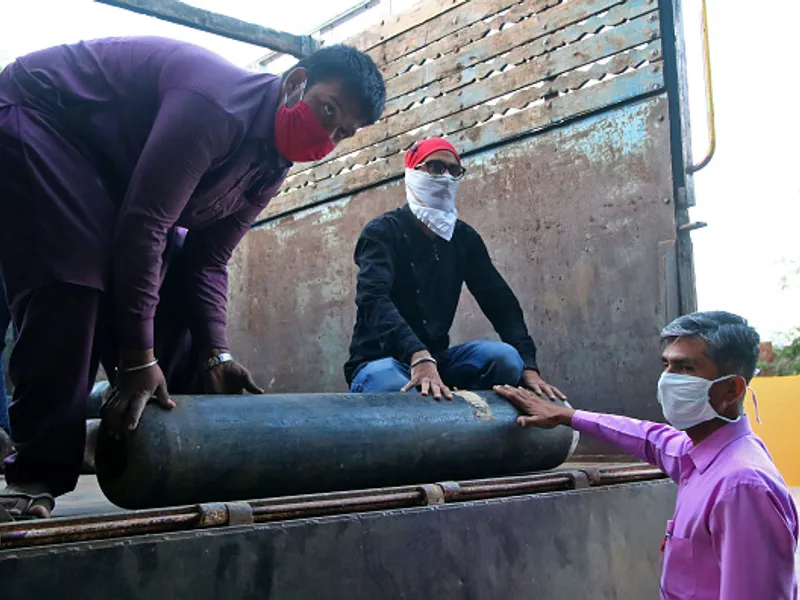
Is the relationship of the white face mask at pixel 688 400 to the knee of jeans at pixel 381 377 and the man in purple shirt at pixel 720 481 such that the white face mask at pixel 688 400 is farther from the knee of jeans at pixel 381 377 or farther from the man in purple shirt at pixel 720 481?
the knee of jeans at pixel 381 377

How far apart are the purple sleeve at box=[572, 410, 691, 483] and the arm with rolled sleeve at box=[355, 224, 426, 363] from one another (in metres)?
0.63

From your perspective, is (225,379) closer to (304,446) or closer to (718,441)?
(304,446)

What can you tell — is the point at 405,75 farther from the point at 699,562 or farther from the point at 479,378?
the point at 699,562

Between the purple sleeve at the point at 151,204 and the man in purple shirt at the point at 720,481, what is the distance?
111 cm

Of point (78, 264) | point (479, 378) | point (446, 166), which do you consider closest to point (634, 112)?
point (446, 166)

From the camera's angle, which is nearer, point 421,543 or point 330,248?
point 421,543

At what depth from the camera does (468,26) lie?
12.4 feet

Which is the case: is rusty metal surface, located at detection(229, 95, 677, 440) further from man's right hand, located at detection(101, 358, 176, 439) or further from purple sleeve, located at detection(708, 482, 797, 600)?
man's right hand, located at detection(101, 358, 176, 439)

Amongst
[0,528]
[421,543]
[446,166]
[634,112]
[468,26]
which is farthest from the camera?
[468,26]

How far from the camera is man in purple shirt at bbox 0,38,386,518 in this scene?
153 cm

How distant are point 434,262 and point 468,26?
163 centimetres

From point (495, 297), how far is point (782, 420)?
6.42 meters

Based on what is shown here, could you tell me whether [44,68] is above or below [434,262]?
above

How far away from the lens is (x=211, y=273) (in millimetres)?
2143
